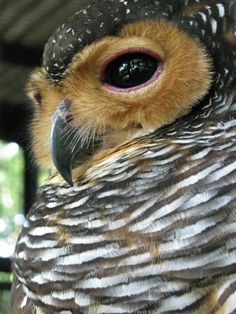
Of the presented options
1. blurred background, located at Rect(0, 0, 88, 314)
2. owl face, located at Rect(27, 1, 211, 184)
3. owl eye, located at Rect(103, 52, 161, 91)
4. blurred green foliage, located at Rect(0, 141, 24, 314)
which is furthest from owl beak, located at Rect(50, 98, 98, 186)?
blurred green foliage, located at Rect(0, 141, 24, 314)

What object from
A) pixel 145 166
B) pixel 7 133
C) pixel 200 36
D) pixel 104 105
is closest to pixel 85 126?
pixel 104 105

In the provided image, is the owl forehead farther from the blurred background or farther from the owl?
the blurred background

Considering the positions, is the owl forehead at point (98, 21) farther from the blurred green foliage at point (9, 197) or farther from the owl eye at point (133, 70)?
the blurred green foliage at point (9, 197)

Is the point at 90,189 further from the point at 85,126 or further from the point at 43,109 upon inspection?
the point at 43,109

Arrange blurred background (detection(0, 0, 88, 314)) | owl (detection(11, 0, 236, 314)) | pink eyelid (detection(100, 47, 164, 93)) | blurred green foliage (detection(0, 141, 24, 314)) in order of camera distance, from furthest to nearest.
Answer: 1. blurred green foliage (detection(0, 141, 24, 314))
2. blurred background (detection(0, 0, 88, 314))
3. pink eyelid (detection(100, 47, 164, 93))
4. owl (detection(11, 0, 236, 314))

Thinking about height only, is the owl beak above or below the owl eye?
below

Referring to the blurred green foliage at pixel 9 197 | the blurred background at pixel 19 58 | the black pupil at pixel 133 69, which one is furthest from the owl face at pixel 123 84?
the blurred green foliage at pixel 9 197

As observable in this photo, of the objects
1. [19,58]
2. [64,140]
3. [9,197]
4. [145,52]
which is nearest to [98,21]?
[145,52]
